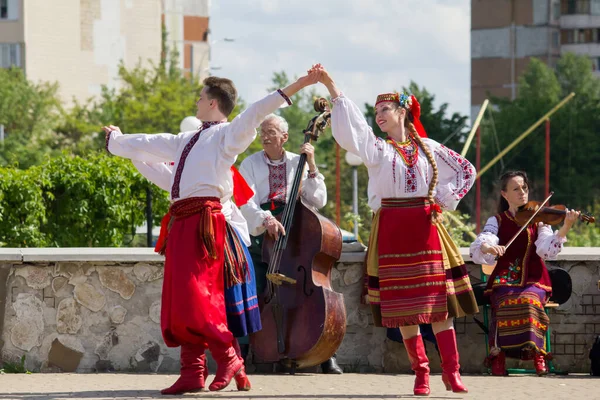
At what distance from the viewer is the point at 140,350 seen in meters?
9.92

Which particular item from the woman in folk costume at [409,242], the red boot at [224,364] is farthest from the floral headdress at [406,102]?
the red boot at [224,364]

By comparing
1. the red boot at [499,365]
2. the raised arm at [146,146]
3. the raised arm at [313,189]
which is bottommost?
the red boot at [499,365]

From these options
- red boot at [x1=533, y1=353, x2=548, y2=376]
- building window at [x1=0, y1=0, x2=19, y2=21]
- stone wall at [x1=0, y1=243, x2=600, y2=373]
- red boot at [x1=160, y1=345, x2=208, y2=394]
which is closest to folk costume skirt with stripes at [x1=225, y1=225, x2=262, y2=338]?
red boot at [x1=160, y1=345, x2=208, y2=394]

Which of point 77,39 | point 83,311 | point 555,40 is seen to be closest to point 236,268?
point 83,311

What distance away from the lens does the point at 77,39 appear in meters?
60.9

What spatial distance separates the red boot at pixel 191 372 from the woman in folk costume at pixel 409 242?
1.11 meters

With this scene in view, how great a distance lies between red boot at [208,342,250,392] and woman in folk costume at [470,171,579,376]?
7.10ft

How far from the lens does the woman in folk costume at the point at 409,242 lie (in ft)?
27.3

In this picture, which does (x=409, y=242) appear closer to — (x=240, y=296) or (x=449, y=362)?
(x=449, y=362)

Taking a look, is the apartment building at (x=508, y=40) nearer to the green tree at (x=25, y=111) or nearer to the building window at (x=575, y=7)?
the building window at (x=575, y=7)

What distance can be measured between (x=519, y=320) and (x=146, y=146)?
9.62ft

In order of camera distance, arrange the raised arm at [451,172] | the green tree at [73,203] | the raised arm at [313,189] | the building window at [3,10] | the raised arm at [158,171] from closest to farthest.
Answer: the raised arm at [451,172] < the raised arm at [158,171] < the raised arm at [313,189] < the green tree at [73,203] < the building window at [3,10]

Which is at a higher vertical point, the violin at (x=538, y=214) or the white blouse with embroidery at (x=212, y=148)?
the white blouse with embroidery at (x=212, y=148)

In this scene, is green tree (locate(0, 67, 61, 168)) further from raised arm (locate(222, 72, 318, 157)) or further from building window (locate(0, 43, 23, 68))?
raised arm (locate(222, 72, 318, 157))
